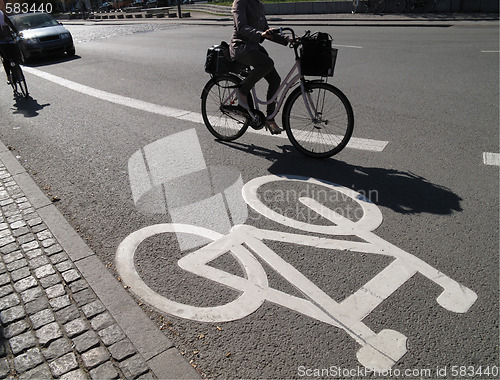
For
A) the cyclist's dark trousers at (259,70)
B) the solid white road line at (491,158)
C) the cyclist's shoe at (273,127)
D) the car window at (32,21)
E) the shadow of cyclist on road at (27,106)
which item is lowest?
the solid white road line at (491,158)

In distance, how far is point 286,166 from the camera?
5293mm

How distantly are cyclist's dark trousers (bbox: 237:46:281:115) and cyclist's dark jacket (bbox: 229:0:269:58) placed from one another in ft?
0.25

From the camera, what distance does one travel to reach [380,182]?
4.77 metres

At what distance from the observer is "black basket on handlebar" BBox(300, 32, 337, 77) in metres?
4.70

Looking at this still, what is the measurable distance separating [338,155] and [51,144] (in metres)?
4.20

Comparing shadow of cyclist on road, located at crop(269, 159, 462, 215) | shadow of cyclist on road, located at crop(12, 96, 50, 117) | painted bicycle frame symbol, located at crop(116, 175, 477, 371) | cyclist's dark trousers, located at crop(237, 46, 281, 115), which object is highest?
cyclist's dark trousers, located at crop(237, 46, 281, 115)

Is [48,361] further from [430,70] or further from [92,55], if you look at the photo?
[92,55]

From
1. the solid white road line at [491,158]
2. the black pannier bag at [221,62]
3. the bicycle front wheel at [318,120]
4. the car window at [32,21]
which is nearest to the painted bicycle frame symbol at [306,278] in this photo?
the bicycle front wheel at [318,120]

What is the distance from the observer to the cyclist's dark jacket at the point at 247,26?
16.6 ft

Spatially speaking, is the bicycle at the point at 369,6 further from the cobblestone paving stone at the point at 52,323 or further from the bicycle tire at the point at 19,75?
the cobblestone paving stone at the point at 52,323

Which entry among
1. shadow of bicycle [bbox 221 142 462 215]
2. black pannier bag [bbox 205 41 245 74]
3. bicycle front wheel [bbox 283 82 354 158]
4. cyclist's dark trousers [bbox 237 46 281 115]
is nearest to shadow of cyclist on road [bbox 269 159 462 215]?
shadow of bicycle [bbox 221 142 462 215]

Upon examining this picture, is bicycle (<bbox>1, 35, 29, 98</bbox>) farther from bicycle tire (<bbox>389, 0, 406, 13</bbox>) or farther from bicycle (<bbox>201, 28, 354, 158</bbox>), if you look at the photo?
bicycle tire (<bbox>389, 0, 406, 13</bbox>)

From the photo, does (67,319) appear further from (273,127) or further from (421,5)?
(421,5)

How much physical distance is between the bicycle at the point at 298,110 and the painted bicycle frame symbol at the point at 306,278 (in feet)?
4.25
